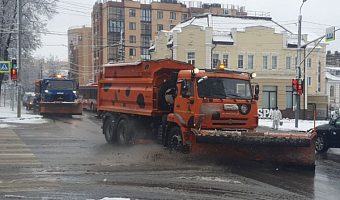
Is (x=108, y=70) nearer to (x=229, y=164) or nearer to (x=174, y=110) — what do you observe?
(x=174, y=110)

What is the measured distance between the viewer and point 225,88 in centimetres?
1293

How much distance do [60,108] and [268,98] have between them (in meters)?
23.0

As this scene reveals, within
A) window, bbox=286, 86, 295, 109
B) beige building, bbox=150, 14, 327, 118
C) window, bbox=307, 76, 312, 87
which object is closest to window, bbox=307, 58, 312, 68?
window, bbox=307, 76, 312, 87

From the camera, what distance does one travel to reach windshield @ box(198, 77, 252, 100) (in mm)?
12680

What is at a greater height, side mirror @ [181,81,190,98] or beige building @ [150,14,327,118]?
beige building @ [150,14,327,118]

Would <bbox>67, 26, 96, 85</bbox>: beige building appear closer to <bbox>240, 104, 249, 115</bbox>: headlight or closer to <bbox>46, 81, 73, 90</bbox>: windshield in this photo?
<bbox>46, 81, 73, 90</bbox>: windshield

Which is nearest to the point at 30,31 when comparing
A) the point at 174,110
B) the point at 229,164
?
the point at 174,110

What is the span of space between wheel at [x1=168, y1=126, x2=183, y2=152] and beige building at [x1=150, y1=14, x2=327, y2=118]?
104ft

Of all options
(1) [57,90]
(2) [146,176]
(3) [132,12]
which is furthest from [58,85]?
(3) [132,12]

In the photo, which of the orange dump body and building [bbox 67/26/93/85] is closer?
the orange dump body

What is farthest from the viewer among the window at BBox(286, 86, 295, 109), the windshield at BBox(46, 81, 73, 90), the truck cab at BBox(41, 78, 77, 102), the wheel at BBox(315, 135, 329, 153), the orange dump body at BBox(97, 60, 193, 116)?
the window at BBox(286, 86, 295, 109)

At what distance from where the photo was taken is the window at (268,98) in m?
46.5

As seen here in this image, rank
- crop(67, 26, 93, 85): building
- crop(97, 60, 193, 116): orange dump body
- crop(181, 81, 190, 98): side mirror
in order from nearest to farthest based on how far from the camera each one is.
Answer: crop(181, 81, 190, 98): side mirror, crop(97, 60, 193, 116): orange dump body, crop(67, 26, 93, 85): building

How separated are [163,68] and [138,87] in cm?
142
